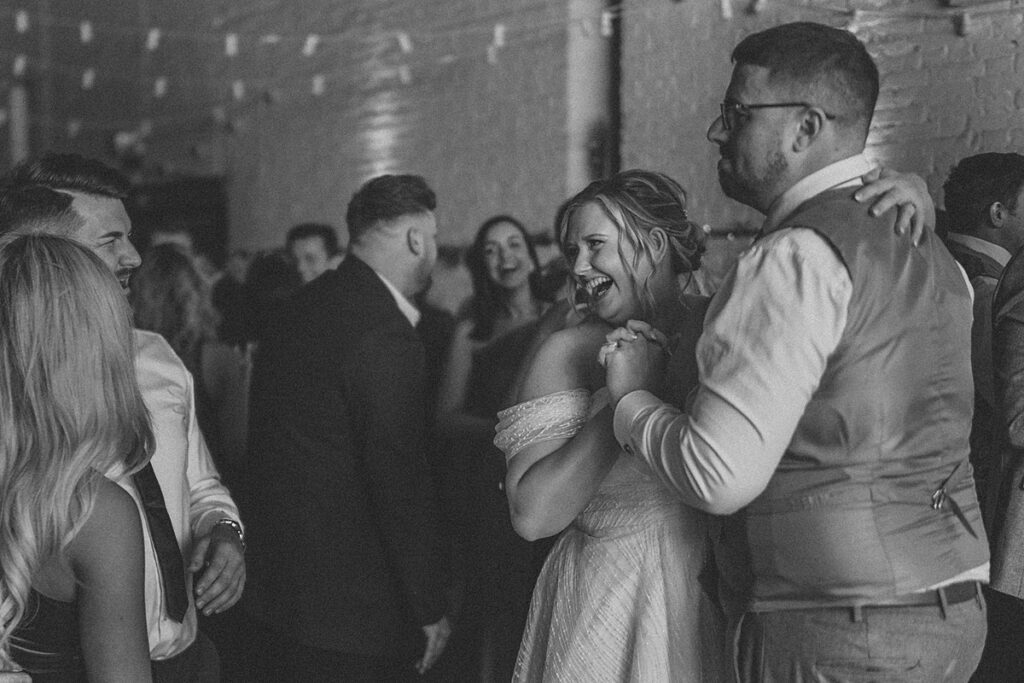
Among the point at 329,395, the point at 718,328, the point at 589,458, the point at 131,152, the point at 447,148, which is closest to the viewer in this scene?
the point at 718,328

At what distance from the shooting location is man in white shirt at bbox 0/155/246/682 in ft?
6.64

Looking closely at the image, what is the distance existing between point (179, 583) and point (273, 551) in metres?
0.98

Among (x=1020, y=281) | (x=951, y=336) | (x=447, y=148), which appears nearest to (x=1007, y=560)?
(x=1020, y=281)

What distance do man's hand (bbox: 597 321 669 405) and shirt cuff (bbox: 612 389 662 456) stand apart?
0.10 ft

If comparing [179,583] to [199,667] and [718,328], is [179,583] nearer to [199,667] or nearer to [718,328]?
[199,667]

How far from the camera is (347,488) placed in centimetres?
274

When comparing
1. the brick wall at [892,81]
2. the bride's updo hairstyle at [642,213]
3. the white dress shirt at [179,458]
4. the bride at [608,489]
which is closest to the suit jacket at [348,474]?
the white dress shirt at [179,458]

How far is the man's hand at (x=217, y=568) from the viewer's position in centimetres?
206

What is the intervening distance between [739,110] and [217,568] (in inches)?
49.4

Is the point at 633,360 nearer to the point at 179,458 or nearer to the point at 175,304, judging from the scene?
the point at 179,458

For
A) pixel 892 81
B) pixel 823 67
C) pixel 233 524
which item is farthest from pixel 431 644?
pixel 892 81

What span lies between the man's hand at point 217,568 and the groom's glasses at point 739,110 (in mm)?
1210

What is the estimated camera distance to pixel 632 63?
16.6ft

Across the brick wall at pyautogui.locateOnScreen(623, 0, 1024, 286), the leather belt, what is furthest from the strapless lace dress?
the brick wall at pyautogui.locateOnScreen(623, 0, 1024, 286)
